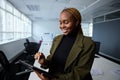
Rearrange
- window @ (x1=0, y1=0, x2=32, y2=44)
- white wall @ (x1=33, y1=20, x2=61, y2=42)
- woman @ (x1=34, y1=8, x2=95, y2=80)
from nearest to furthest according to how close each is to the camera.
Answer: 1. woman @ (x1=34, y1=8, x2=95, y2=80)
2. window @ (x1=0, y1=0, x2=32, y2=44)
3. white wall @ (x1=33, y1=20, x2=61, y2=42)

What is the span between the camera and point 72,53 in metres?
0.97

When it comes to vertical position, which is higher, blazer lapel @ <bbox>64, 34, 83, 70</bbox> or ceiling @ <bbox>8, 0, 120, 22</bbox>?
ceiling @ <bbox>8, 0, 120, 22</bbox>

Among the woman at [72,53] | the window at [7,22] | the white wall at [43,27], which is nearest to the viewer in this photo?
the woman at [72,53]

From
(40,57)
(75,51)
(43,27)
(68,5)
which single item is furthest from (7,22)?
(43,27)

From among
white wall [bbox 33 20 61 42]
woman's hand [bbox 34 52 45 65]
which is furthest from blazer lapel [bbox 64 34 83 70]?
white wall [bbox 33 20 61 42]

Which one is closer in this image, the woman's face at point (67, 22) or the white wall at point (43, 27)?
the woman's face at point (67, 22)

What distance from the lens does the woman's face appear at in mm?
942

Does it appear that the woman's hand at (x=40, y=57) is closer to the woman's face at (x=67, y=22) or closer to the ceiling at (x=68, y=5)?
the woman's face at (x=67, y=22)

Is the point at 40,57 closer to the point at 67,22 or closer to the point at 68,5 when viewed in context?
A: the point at 67,22

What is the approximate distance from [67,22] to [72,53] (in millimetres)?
217

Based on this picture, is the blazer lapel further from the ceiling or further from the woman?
the ceiling

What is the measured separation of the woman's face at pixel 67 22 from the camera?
3.09 ft

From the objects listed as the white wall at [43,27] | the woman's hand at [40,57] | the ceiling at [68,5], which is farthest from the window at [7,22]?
the white wall at [43,27]

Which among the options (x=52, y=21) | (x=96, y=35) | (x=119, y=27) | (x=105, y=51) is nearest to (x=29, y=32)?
(x=52, y=21)
